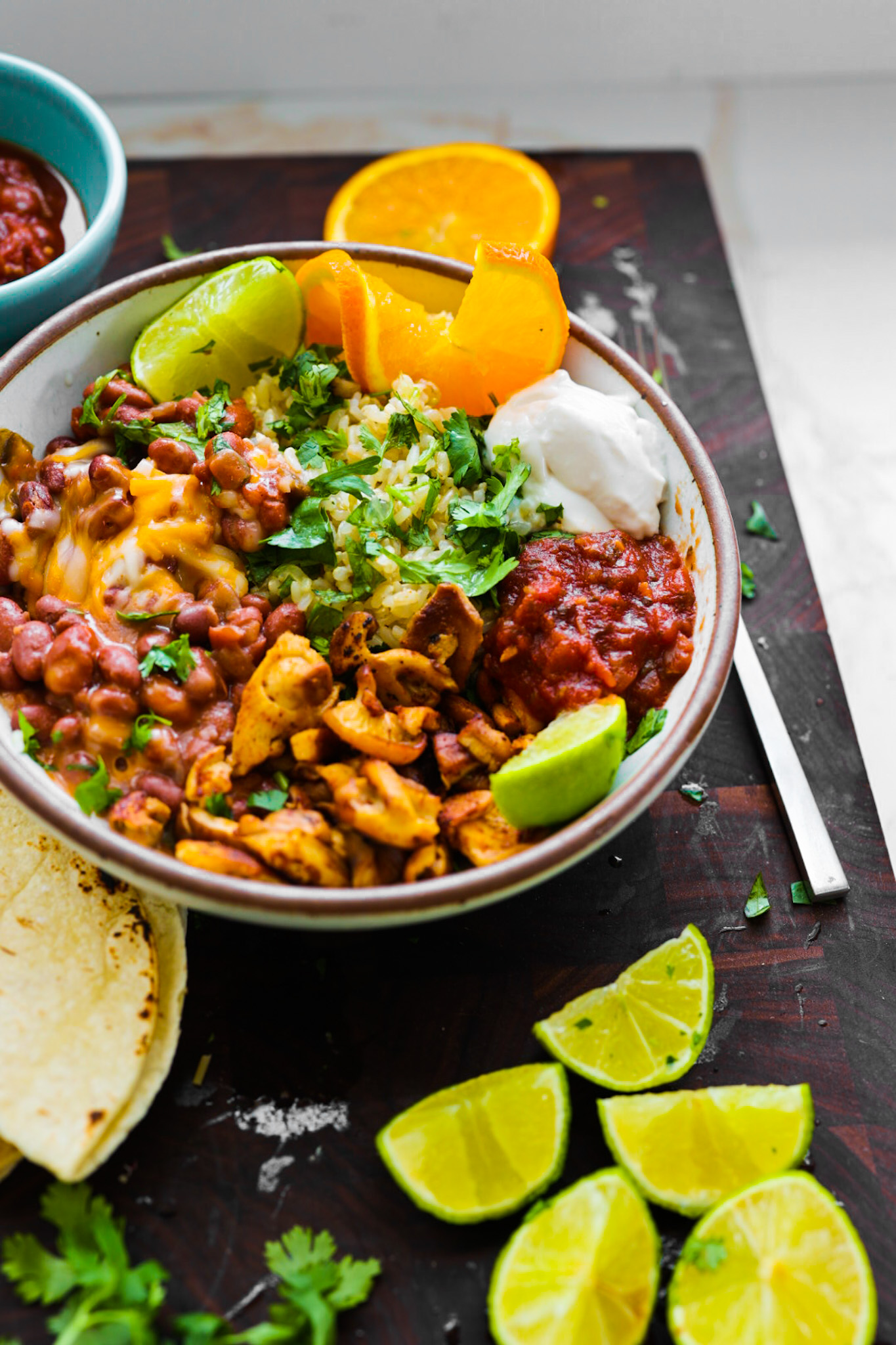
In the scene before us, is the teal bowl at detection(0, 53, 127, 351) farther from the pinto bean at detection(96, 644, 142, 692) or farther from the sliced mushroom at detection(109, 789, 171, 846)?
the sliced mushroom at detection(109, 789, 171, 846)

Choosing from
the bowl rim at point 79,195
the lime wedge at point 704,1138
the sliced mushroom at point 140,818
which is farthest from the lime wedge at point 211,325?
the lime wedge at point 704,1138

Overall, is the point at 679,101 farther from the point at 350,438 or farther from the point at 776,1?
the point at 350,438

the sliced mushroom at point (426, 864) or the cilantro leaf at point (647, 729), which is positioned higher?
the cilantro leaf at point (647, 729)

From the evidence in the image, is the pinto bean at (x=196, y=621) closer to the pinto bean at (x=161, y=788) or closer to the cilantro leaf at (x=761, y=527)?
the pinto bean at (x=161, y=788)

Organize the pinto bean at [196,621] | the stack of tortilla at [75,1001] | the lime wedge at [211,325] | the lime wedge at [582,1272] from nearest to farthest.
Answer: the lime wedge at [582,1272] < the stack of tortilla at [75,1001] < the pinto bean at [196,621] < the lime wedge at [211,325]

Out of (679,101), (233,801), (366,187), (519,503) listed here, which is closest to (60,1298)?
(233,801)
